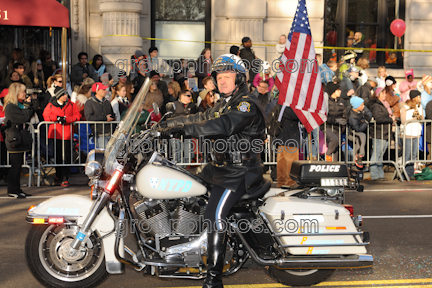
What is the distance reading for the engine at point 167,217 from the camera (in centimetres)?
458

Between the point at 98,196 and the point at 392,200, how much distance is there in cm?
625

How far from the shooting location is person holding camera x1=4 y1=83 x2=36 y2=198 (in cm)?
962

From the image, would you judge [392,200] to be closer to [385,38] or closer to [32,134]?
[32,134]

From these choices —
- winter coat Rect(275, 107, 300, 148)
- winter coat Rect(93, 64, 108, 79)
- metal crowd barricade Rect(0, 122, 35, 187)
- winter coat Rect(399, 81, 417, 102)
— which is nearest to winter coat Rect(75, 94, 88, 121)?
metal crowd barricade Rect(0, 122, 35, 187)

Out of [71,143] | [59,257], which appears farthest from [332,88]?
[59,257]

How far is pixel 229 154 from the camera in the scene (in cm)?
468

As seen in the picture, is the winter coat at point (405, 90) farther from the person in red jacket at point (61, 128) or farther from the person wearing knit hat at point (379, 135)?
the person in red jacket at point (61, 128)

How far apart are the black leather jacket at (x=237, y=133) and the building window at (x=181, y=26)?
11934 mm

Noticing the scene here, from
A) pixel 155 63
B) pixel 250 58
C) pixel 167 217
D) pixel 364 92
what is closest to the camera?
pixel 167 217

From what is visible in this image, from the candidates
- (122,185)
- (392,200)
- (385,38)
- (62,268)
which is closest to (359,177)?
(122,185)

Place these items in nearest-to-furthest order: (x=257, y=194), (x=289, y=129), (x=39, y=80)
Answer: (x=257, y=194) < (x=289, y=129) < (x=39, y=80)

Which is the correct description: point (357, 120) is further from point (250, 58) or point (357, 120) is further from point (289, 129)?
point (250, 58)

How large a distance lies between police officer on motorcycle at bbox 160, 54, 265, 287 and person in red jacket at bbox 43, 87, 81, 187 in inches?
260

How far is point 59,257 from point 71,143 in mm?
6443
